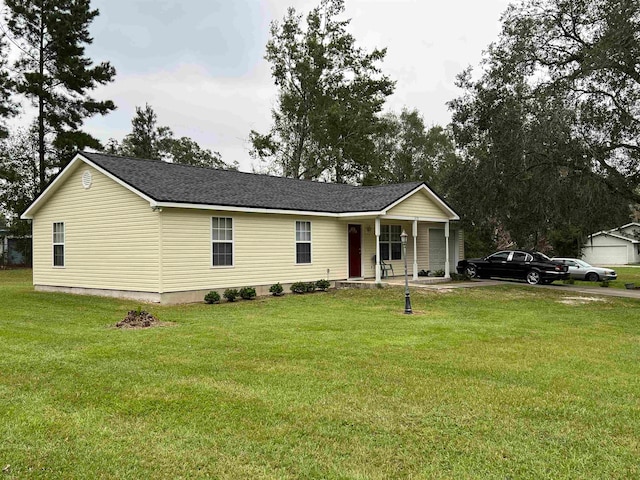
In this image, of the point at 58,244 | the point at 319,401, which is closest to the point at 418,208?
the point at 58,244

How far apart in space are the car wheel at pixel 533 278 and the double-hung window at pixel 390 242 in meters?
5.46

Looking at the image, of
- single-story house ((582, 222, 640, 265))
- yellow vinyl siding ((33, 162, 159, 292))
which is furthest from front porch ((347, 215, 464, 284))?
single-story house ((582, 222, 640, 265))

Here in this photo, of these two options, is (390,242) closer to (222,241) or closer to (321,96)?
(222,241)

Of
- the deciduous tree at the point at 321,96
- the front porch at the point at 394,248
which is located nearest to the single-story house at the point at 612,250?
the deciduous tree at the point at 321,96

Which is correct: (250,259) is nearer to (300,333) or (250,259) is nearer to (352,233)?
(352,233)

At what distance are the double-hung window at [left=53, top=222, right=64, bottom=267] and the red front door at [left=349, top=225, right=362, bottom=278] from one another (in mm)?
10705

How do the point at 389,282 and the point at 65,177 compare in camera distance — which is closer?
the point at 65,177

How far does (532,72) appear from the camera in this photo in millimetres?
20781

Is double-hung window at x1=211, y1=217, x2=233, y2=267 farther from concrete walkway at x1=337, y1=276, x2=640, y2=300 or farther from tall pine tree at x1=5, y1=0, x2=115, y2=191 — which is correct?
tall pine tree at x1=5, y1=0, x2=115, y2=191

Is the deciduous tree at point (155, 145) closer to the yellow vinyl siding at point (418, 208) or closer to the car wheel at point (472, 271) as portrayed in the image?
the yellow vinyl siding at point (418, 208)

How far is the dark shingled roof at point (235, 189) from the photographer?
15.1 metres

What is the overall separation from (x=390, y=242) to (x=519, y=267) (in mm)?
5574

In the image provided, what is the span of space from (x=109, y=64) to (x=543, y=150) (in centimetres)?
3025

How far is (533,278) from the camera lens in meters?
21.1
